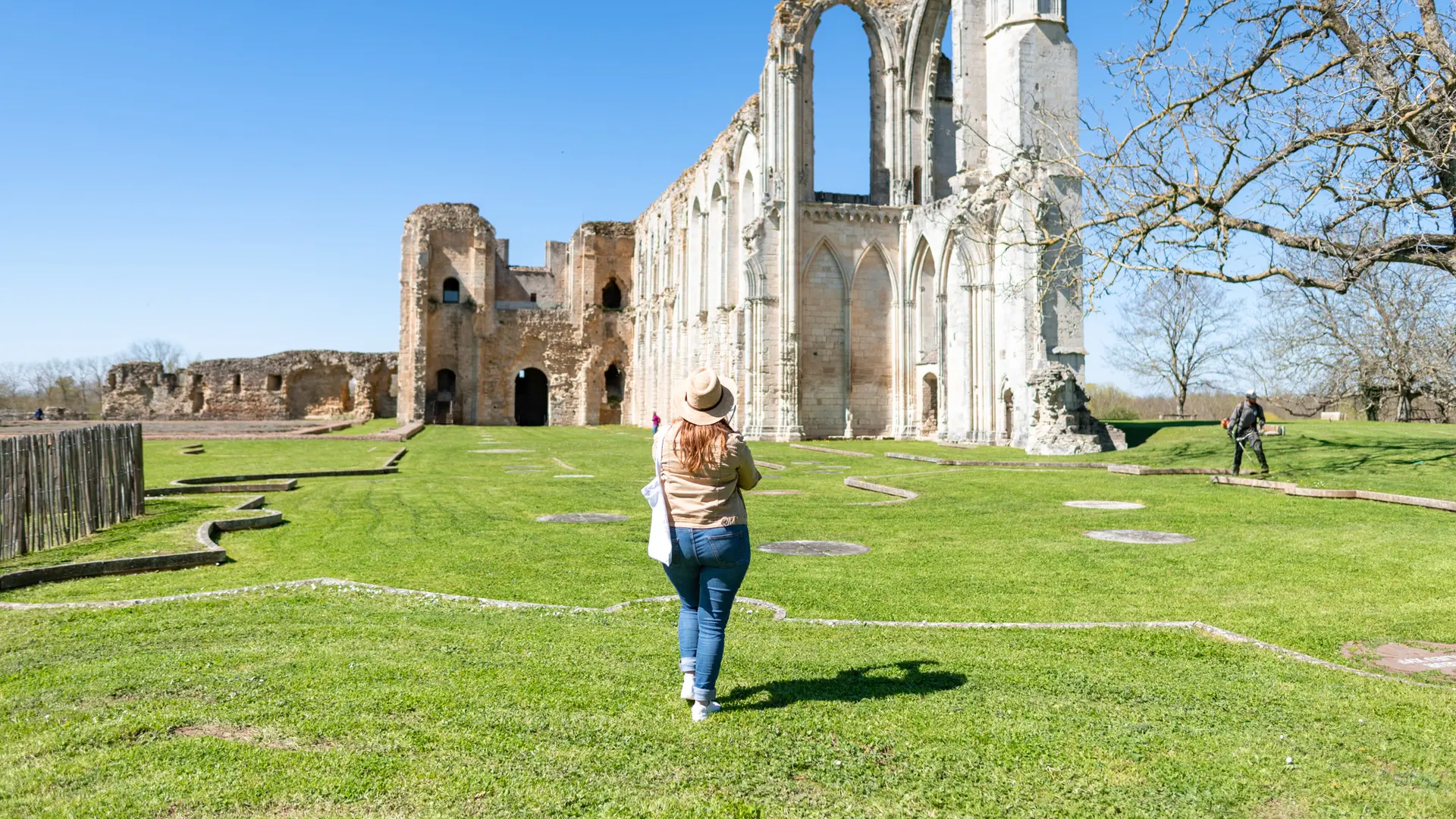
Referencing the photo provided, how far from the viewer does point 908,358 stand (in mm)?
32312

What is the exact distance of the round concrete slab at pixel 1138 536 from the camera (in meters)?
8.66

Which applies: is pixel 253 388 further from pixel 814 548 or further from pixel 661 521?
pixel 661 521

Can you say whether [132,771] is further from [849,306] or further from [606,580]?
[849,306]

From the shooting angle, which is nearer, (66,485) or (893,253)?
(66,485)

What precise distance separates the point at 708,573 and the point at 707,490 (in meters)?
0.34

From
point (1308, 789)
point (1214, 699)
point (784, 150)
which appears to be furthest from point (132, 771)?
point (784, 150)

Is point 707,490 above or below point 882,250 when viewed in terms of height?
below

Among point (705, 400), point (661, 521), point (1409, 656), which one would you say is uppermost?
point (705, 400)

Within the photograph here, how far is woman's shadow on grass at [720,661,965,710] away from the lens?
4117 millimetres

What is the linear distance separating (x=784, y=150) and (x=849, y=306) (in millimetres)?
5398

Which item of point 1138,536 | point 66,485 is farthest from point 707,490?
point 66,485

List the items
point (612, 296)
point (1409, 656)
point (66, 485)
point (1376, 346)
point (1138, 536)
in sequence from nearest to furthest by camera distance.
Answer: point (1409, 656) < point (66, 485) < point (1138, 536) < point (1376, 346) < point (612, 296)

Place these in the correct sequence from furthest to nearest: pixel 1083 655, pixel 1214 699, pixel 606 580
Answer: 1. pixel 606 580
2. pixel 1083 655
3. pixel 1214 699

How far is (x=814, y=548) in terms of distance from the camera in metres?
8.45
